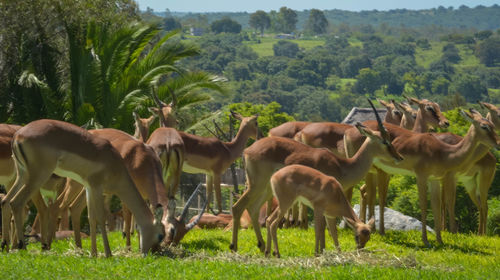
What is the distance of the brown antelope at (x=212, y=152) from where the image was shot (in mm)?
14367

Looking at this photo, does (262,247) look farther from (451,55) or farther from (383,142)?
(451,55)

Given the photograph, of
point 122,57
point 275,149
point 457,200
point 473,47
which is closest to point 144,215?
point 275,149

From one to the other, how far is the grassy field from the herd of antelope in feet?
1.33

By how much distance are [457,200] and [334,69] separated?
151051 millimetres

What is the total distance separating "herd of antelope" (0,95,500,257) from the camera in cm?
954

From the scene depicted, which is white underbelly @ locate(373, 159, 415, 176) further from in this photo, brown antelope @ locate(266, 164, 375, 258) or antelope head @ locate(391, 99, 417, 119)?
antelope head @ locate(391, 99, 417, 119)

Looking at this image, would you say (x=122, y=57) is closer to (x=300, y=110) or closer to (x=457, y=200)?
(x=457, y=200)

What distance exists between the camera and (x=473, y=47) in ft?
646

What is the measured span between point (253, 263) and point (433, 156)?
13.9ft

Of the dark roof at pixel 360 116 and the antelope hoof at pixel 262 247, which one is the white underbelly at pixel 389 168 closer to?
the antelope hoof at pixel 262 247

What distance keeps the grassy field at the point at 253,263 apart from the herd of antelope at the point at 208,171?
1.33 ft

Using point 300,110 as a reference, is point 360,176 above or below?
above

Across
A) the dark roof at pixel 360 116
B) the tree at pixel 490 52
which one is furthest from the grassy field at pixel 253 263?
the tree at pixel 490 52

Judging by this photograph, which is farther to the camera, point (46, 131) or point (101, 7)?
point (101, 7)
